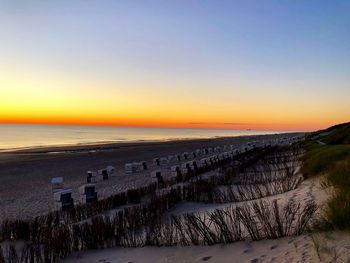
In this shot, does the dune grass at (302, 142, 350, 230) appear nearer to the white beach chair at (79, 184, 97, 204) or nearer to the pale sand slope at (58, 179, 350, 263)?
the pale sand slope at (58, 179, 350, 263)

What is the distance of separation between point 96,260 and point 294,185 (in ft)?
19.9

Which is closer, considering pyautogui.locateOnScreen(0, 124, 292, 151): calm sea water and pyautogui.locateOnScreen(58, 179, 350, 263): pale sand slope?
pyautogui.locateOnScreen(58, 179, 350, 263): pale sand slope

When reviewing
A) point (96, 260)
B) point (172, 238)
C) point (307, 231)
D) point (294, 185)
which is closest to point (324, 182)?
point (294, 185)

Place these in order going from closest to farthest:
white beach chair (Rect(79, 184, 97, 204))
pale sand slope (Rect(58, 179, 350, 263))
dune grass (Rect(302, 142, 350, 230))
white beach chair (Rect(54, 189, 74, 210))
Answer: pale sand slope (Rect(58, 179, 350, 263))
dune grass (Rect(302, 142, 350, 230))
white beach chair (Rect(54, 189, 74, 210))
white beach chair (Rect(79, 184, 97, 204))

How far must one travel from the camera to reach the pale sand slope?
3980 millimetres

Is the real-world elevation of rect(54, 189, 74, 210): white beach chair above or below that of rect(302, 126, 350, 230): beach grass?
below

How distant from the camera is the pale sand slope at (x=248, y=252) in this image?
398 cm

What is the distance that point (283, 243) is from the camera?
15.0 ft

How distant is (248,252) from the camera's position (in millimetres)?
4578

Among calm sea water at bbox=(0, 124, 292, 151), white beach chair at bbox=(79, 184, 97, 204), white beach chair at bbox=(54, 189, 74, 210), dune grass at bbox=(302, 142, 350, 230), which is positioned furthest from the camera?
calm sea water at bbox=(0, 124, 292, 151)

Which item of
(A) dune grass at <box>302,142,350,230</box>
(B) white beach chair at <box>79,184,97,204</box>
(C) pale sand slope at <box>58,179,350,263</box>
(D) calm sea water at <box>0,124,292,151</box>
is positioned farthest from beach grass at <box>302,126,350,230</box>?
(D) calm sea water at <box>0,124,292,151</box>

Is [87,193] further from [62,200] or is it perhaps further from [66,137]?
[66,137]

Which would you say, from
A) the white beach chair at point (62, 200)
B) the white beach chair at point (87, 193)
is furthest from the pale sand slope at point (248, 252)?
the white beach chair at point (87, 193)

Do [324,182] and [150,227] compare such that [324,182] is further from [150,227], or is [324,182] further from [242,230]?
[150,227]
